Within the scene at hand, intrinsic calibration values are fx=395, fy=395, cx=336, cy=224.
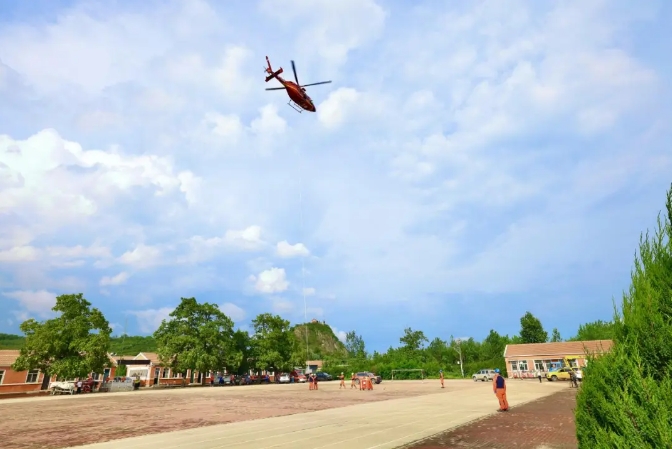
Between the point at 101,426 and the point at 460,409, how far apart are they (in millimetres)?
14940

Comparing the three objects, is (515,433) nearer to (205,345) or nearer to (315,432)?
(315,432)

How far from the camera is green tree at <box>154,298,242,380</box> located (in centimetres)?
5078


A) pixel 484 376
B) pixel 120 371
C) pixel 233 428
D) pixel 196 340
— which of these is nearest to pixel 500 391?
pixel 233 428

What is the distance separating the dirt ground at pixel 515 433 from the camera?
9.92m

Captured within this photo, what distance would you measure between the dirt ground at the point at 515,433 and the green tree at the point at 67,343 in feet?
124

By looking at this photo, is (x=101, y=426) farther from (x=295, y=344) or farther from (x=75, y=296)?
(x=295, y=344)

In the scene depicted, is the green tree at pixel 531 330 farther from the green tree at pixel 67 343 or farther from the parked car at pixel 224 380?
the green tree at pixel 67 343

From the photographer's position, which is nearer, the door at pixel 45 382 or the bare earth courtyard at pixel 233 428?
the bare earth courtyard at pixel 233 428

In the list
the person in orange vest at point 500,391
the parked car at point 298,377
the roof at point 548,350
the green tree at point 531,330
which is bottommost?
the parked car at point 298,377

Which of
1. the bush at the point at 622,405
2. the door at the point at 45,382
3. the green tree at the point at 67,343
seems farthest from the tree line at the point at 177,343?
the bush at the point at 622,405

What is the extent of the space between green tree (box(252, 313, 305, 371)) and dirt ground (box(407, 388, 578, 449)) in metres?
48.0

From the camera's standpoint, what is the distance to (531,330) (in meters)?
87.2

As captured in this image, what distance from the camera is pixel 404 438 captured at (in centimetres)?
1095

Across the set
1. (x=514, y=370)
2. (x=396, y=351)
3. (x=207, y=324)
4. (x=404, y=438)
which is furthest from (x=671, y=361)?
(x=396, y=351)
